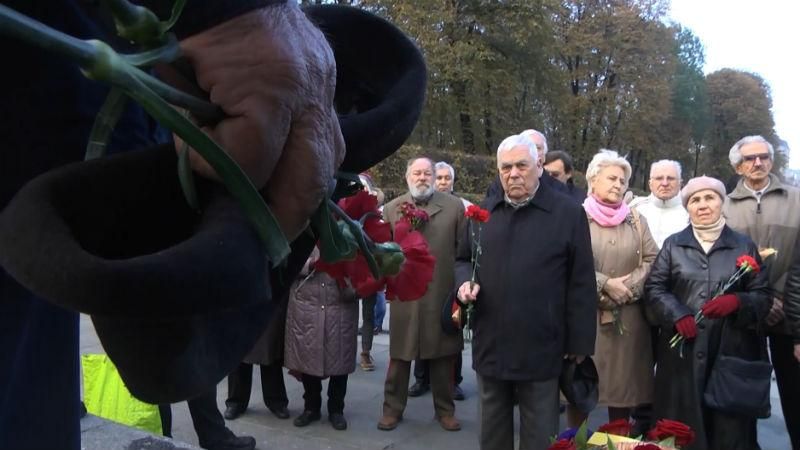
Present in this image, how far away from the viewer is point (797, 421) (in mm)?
5082

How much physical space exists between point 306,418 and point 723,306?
3113 millimetres

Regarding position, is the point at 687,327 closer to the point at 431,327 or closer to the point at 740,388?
the point at 740,388

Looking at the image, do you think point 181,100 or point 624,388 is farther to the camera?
point 624,388

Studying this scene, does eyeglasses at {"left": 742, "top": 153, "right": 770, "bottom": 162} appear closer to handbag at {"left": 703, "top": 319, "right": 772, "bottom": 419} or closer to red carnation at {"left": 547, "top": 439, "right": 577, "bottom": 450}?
handbag at {"left": 703, "top": 319, "right": 772, "bottom": 419}

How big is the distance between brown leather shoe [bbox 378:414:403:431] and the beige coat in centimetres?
158

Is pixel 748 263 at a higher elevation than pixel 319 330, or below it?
higher

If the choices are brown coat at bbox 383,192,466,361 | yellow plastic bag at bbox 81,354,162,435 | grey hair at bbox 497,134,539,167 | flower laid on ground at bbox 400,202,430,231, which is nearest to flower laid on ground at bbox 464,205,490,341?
grey hair at bbox 497,134,539,167

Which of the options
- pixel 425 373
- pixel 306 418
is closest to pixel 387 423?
pixel 306 418

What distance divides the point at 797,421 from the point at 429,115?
21.8m

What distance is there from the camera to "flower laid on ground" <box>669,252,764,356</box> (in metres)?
4.52

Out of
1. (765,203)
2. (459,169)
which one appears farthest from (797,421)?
(459,169)

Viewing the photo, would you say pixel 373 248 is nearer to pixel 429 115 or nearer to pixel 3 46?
pixel 3 46

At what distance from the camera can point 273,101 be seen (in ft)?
2.40

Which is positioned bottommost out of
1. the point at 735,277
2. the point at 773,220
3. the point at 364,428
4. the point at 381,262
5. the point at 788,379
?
the point at 364,428
